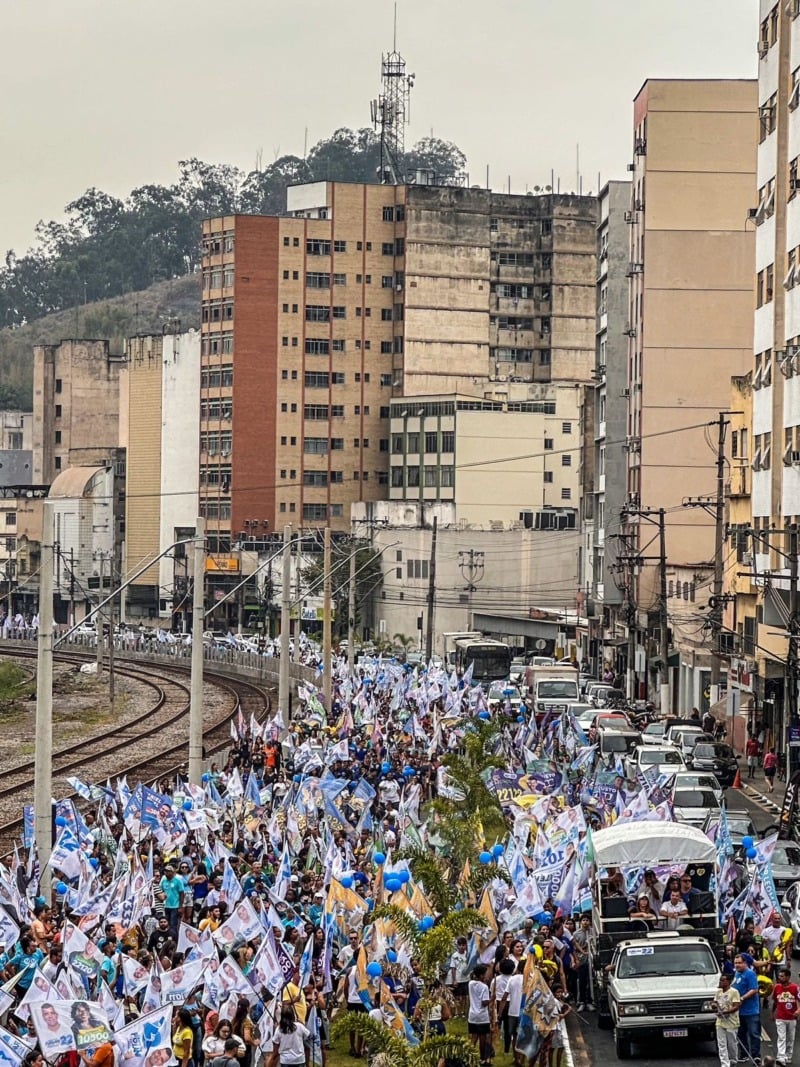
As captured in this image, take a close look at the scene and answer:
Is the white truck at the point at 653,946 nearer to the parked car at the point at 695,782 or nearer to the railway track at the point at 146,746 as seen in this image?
the parked car at the point at 695,782

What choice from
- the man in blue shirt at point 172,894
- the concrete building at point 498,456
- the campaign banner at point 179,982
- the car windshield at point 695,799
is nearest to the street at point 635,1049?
the campaign banner at point 179,982

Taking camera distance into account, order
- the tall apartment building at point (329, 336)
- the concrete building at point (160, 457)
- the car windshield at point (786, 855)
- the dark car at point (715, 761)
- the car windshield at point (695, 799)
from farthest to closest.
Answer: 1. the concrete building at point (160, 457)
2. the tall apartment building at point (329, 336)
3. the dark car at point (715, 761)
4. the car windshield at point (695, 799)
5. the car windshield at point (786, 855)

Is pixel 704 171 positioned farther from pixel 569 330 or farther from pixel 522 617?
pixel 569 330

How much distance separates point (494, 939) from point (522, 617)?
268 feet

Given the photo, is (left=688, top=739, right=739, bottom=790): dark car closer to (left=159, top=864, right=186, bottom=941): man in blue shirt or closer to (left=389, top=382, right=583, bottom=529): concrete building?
(left=159, top=864, right=186, bottom=941): man in blue shirt

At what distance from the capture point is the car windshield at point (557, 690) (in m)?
58.7

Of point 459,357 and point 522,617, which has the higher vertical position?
point 459,357

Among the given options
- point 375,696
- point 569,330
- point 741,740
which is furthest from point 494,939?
point 569,330

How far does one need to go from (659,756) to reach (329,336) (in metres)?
90.2

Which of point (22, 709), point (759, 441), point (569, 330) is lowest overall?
point (22, 709)

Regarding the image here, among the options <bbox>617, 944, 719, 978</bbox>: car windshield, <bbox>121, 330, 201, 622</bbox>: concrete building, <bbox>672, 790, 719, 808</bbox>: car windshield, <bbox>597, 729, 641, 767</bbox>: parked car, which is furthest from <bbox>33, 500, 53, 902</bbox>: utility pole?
<bbox>121, 330, 201, 622</bbox>: concrete building

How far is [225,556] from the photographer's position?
124375mm

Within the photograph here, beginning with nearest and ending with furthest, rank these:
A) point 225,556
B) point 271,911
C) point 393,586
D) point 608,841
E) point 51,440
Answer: point 271,911
point 608,841
point 393,586
point 225,556
point 51,440

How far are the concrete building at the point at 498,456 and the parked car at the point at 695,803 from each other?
80358mm
